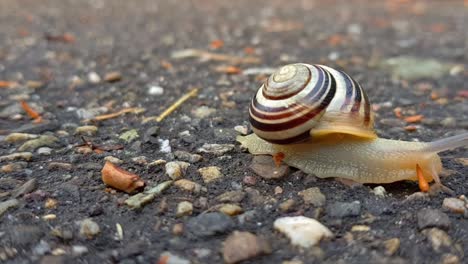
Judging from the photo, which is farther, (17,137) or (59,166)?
(17,137)

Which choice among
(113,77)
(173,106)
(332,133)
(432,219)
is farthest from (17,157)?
(432,219)

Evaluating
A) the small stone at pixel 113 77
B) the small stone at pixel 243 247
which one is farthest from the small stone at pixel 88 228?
the small stone at pixel 113 77

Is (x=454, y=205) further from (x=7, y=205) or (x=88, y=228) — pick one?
(x=7, y=205)

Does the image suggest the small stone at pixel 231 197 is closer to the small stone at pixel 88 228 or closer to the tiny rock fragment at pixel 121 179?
the tiny rock fragment at pixel 121 179

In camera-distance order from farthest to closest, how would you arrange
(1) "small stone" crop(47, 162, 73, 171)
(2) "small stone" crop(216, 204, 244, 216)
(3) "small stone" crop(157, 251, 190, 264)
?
(1) "small stone" crop(47, 162, 73, 171)
(2) "small stone" crop(216, 204, 244, 216)
(3) "small stone" crop(157, 251, 190, 264)

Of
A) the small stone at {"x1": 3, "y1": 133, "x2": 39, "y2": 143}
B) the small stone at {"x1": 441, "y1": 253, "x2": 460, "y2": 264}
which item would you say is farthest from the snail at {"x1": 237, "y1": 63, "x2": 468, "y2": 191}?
the small stone at {"x1": 3, "y1": 133, "x2": 39, "y2": 143}

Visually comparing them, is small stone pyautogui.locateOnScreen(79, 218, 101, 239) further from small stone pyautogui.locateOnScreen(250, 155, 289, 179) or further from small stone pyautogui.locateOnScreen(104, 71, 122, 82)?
small stone pyautogui.locateOnScreen(104, 71, 122, 82)
